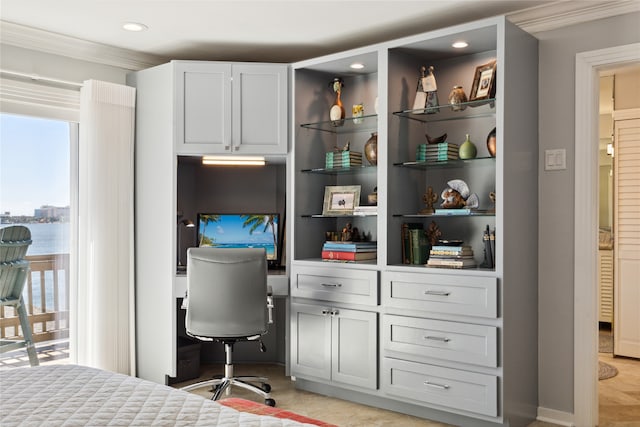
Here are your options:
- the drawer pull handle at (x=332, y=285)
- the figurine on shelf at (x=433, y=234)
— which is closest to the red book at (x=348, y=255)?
the drawer pull handle at (x=332, y=285)

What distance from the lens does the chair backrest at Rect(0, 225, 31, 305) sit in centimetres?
404

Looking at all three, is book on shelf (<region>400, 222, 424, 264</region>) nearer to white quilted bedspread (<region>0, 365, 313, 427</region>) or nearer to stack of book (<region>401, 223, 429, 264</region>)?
stack of book (<region>401, 223, 429, 264</region>)

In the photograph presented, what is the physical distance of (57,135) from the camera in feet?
14.4

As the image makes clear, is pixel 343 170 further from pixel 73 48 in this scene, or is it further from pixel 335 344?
pixel 73 48

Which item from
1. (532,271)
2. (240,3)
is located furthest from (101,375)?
(532,271)

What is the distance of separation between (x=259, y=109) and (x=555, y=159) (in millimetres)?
2068

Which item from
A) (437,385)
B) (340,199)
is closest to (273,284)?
(340,199)

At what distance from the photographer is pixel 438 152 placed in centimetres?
381

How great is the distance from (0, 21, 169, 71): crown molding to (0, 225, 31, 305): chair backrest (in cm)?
128

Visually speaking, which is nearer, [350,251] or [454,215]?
[454,215]

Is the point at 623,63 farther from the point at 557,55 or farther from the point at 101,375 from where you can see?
the point at 101,375

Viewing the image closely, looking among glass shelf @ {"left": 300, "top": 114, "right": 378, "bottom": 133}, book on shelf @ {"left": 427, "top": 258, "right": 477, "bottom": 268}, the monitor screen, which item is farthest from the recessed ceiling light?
book on shelf @ {"left": 427, "top": 258, "right": 477, "bottom": 268}

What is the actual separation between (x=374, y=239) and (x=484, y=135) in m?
1.12

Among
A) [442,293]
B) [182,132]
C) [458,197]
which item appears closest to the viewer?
[442,293]
